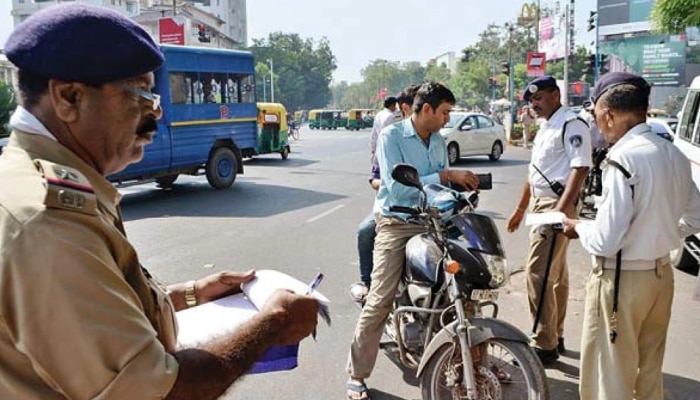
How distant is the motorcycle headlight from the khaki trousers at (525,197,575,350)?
1.07 meters

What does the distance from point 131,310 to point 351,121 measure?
4482 centimetres

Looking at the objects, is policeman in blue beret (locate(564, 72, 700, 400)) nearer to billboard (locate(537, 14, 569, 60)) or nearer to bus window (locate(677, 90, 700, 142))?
bus window (locate(677, 90, 700, 142))

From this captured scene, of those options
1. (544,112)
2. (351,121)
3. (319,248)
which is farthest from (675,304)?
(351,121)

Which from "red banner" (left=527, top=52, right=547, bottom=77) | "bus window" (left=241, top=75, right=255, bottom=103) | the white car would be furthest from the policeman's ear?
"red banner" (left=527, top=52, right=547, bottom=77)

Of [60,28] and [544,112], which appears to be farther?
[544,112]

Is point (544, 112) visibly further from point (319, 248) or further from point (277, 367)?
point (319, 248)

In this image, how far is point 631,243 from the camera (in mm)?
2756

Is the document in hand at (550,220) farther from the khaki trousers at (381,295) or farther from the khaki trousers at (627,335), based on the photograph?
the khaki trousers at (381,295)

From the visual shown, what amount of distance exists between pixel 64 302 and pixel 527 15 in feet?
201

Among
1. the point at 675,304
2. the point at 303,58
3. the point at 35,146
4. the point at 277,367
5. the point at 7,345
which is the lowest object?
the point at 675,304

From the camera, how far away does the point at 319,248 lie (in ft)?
23.9

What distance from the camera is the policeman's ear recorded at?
118 cm

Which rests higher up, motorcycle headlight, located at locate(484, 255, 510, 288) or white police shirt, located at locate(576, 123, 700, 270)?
white police shirt, located at locate(576, 123, 700, 270)

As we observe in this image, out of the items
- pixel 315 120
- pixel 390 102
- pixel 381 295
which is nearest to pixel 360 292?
pixel 381 295
